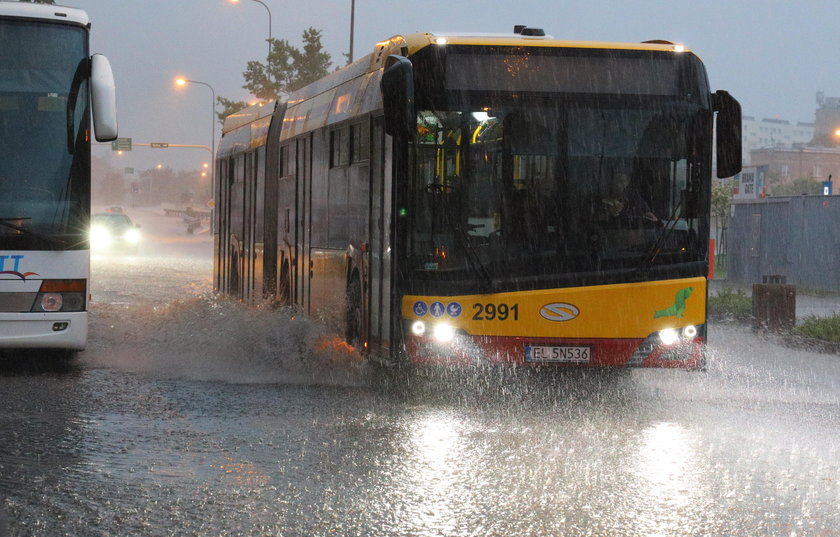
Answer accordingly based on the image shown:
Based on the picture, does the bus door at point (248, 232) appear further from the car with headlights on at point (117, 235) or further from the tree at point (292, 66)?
the tree at point (292, 66)

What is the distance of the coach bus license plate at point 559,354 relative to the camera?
10.8m

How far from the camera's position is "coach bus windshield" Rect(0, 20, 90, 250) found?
11.7m

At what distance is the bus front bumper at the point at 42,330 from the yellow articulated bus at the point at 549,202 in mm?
2890

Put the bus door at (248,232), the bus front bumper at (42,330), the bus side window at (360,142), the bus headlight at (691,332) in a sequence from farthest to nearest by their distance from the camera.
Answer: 1. the bus door at (248,232)
2. the bus side window at (360,142)
3. the bus front bumper at (42,330)
4. the bus headlight at (691,332)

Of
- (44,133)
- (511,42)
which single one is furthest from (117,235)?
(511,42)

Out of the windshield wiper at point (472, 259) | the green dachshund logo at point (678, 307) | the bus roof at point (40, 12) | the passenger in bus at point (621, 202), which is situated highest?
the bus roof at point (40, 12)

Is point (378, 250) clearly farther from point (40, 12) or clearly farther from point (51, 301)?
point (40, 12)

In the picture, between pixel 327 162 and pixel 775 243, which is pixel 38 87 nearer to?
pixel 327 162

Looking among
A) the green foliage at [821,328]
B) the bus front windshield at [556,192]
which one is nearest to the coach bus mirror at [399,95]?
the bus front windshield at [556,192]

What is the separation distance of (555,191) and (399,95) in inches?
61.5

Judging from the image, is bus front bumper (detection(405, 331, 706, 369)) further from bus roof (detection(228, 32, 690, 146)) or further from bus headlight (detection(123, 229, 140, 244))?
bus headlight (detection(123, 229, 140, 244))

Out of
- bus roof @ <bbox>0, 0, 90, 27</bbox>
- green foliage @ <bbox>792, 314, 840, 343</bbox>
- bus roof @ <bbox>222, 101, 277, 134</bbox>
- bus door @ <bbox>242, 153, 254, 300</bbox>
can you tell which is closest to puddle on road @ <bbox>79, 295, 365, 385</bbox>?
bus door @ <bbox>242, 153, 254, 300</bbox>

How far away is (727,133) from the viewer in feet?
36.3

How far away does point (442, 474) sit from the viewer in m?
7.51
